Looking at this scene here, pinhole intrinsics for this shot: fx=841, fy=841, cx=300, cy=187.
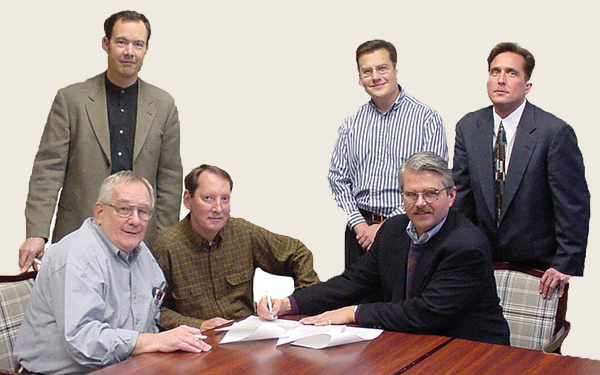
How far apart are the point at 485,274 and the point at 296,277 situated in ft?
3.39

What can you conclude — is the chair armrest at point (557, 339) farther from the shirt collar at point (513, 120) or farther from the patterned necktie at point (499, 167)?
the shirt collar at point (513, 120)

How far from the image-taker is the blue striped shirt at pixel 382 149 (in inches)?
167

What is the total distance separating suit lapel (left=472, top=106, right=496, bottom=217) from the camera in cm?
401

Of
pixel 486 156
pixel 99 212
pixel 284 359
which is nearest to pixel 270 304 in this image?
pixel 284 359

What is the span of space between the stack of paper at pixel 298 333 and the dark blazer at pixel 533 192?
1127mm

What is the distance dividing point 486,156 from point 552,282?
0.67 m

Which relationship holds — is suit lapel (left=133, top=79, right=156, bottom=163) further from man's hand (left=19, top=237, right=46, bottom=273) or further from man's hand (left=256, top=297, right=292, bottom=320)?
man's hand (left=256, top=297, right=292, bottom=320)

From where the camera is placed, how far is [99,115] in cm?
418

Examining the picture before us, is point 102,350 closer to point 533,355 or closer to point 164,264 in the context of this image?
point 164,264

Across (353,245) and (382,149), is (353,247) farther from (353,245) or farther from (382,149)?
(382,149)

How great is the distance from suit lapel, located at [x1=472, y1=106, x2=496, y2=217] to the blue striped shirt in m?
0.24

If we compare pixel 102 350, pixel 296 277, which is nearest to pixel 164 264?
pixel 296 277

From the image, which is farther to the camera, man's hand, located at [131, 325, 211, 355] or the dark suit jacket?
the dark suit jacket

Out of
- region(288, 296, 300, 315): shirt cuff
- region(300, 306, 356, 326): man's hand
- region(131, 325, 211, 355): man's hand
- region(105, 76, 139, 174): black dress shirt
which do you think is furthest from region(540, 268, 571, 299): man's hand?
region(105, 76, 139, 174): black dress shirt
